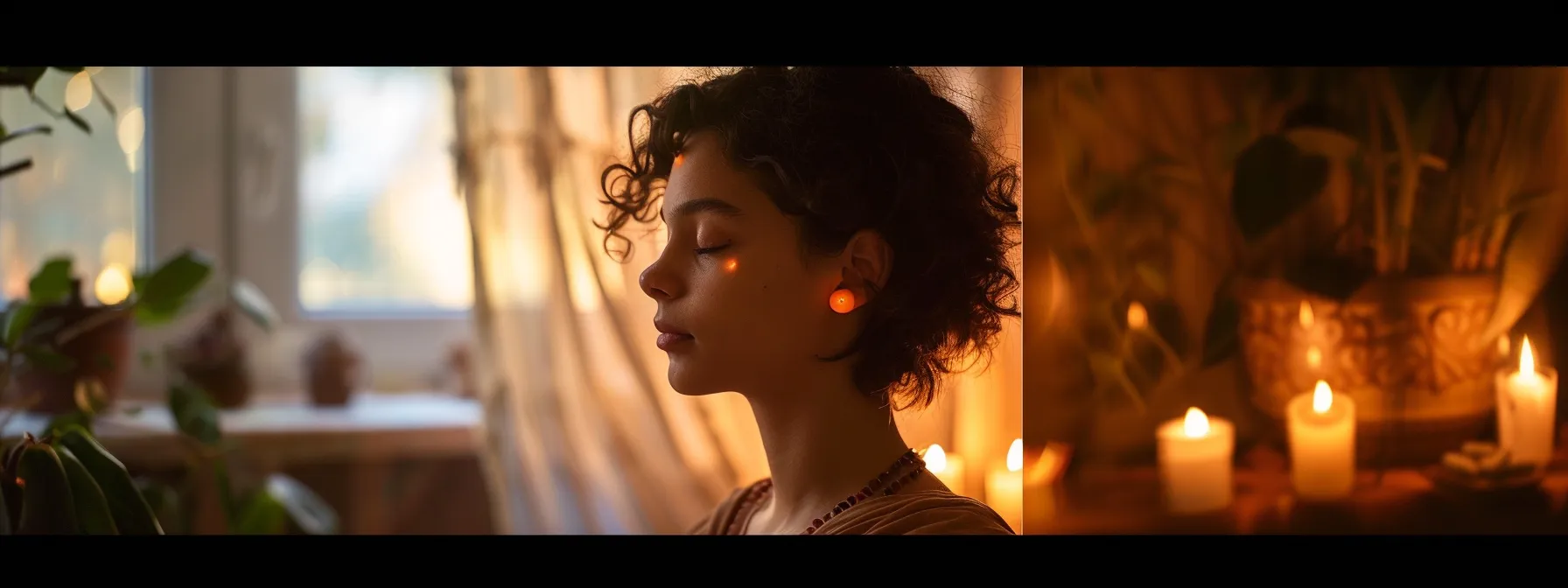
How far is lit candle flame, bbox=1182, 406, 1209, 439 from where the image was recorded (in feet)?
1.92

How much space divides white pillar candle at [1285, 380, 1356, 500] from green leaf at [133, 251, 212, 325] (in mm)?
1066

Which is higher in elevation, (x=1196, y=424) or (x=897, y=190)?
(x=897, y=190)

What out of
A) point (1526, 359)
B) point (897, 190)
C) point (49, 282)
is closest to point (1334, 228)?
point (1526, 359)

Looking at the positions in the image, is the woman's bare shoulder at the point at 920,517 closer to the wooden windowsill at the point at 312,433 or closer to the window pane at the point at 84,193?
the wooden windowsill at the point at 312,433

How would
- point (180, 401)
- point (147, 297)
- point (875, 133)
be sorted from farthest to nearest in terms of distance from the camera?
point (180, 401)
point (147, 297)
point (875, 133)

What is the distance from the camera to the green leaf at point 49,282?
39.0 inches

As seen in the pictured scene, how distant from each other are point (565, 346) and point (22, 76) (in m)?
0.58

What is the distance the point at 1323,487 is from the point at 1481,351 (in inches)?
4.4

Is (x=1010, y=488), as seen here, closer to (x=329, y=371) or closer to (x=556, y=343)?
(x=556, y=343)

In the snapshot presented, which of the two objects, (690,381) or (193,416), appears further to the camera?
(193,416)

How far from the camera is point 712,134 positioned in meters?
0.57

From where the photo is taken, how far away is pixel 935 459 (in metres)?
0.58

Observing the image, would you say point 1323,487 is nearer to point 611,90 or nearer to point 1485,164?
point 1485,164
